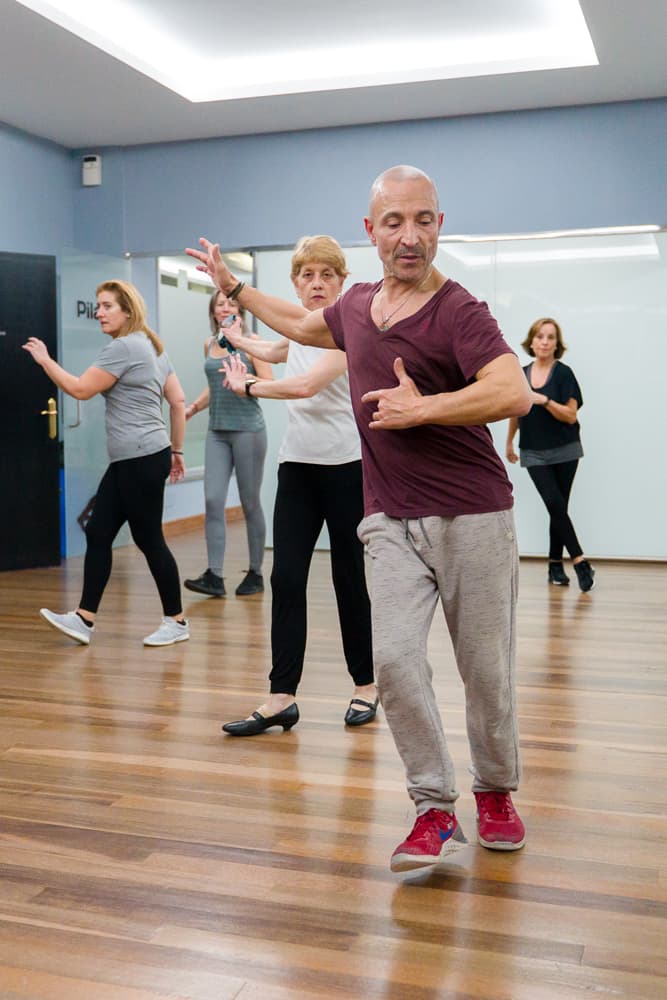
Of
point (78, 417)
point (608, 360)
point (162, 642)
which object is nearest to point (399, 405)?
point (162, 642)

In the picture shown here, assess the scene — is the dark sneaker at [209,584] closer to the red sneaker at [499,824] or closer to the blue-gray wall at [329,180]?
the blue-gray wall at [329,180]

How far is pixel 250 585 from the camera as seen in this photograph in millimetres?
6238

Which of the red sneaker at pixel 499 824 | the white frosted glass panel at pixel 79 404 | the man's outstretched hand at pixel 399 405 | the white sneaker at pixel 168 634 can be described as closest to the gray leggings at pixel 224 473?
the white sneaker at pixel 168 634

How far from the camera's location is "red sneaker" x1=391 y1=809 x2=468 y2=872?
238 cm

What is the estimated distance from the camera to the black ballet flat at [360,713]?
3.64 metres

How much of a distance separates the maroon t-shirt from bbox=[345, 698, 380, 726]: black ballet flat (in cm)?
136

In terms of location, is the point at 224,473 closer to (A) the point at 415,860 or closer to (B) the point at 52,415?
(B) the point at 52,415

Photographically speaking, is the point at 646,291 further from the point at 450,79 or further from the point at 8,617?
the point at 8,617

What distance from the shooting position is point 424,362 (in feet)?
A: 7.57

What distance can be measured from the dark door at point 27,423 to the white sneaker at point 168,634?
106 inches

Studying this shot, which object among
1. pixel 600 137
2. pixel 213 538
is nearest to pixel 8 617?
pixel 213 538

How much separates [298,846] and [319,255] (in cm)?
174

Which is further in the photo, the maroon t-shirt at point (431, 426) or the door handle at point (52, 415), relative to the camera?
the door handle at point (52, 415)

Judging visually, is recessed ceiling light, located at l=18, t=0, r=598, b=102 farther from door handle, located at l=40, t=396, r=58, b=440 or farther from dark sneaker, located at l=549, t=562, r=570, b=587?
dark sneaker, located at l=549, t=562, r=570, b=587
